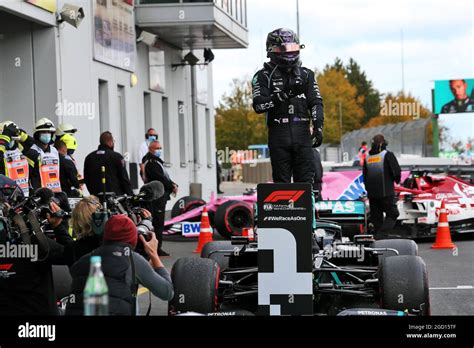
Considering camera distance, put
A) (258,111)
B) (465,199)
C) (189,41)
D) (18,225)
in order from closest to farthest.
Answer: (18,225) → (258,111) → (465,199) → (189,41)

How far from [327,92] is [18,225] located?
2360 inches

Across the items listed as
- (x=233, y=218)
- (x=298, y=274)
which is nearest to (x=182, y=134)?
(x=233, y=218)

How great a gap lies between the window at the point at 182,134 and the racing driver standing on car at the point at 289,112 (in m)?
21.0

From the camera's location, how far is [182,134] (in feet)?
98.2

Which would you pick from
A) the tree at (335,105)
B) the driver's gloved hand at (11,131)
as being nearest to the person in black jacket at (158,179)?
the driver's gloved hand at (11,131)

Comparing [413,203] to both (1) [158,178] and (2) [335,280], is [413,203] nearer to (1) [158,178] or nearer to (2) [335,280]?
(1) [158,178]

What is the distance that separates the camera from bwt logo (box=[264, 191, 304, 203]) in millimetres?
6227

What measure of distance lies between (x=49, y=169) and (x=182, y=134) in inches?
719

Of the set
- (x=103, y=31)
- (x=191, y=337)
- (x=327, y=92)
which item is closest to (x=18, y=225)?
(x=191, y=337)

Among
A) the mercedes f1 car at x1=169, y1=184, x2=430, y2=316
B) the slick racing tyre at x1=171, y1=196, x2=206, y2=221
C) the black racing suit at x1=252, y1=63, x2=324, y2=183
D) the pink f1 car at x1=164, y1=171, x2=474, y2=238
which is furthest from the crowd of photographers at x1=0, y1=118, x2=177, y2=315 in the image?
the slick racing tyre at x1=171, y1=196, x2=206, y2=221

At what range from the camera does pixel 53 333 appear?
5125 mm

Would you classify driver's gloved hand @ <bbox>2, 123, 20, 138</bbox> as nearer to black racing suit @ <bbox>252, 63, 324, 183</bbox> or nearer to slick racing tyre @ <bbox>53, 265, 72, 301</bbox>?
slick racing tyre @ <bbox>53, 265, 72, 301</bbox>

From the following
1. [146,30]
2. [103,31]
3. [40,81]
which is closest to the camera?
[40,81]

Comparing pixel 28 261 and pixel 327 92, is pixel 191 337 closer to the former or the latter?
pixel 28 261
